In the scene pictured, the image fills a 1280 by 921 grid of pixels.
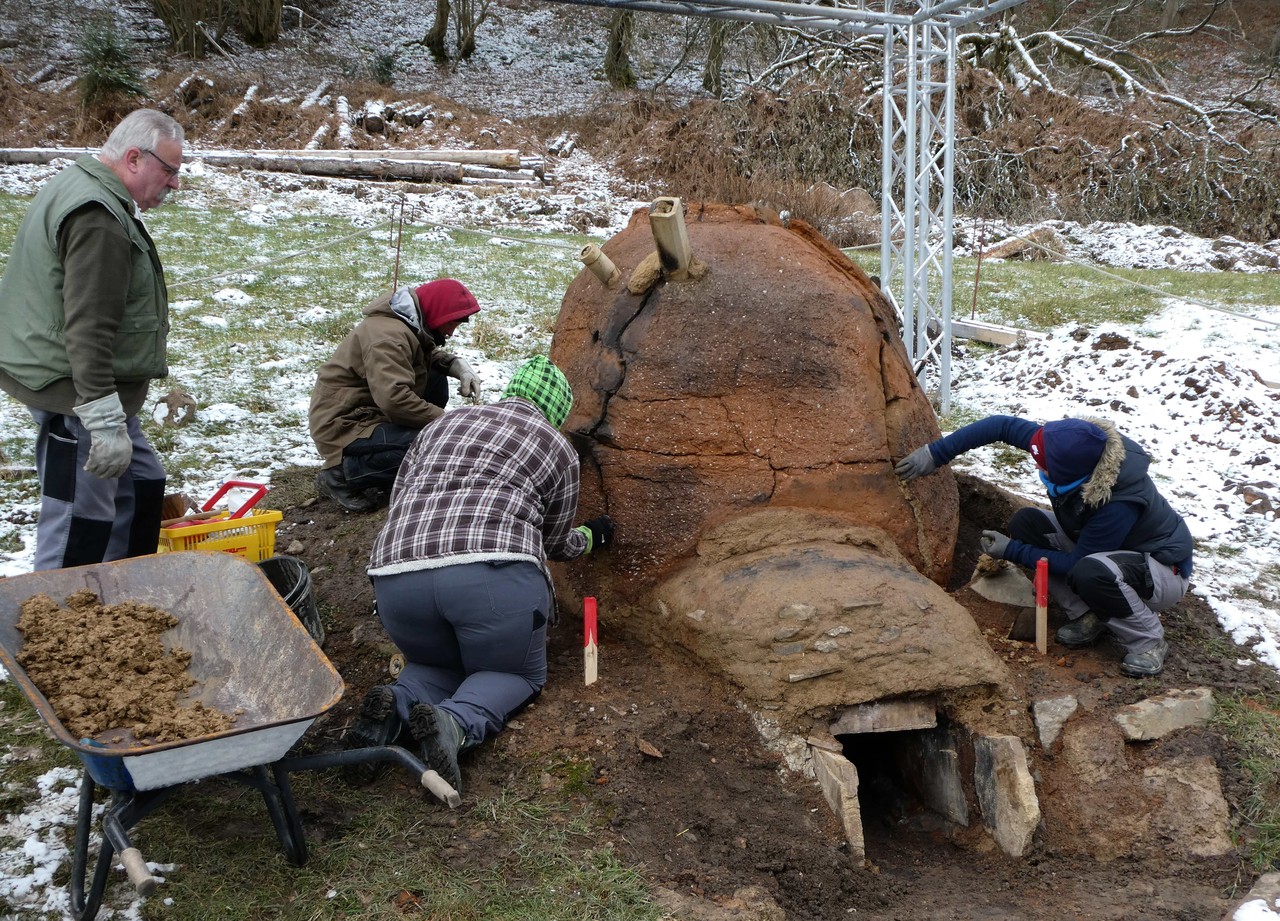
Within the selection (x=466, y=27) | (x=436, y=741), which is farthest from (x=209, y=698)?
(x=466, y=27)

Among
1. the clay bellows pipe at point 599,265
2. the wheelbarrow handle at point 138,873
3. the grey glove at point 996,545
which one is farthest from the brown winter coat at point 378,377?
the wheelbarrow handle at point 138,873

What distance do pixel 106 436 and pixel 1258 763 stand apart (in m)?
4.06

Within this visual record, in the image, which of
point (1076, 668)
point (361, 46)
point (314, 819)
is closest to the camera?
point (314, 819)

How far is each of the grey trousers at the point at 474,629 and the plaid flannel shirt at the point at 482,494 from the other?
6 centimetres

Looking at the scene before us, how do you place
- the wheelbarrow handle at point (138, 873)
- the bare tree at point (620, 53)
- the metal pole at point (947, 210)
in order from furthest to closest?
the bare tree at point (620, 53)
the metal pole at point (947, 210)
the wheelbarrow handle at point (138, 873)

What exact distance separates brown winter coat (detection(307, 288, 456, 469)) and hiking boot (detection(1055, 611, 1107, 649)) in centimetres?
305

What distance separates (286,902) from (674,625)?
1.66m

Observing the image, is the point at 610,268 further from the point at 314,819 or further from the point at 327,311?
the point at 327,311

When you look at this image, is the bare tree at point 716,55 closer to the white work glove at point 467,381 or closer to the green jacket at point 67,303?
the white work glove at point 467,381

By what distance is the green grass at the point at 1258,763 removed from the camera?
3.24m

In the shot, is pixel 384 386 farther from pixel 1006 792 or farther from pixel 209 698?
pixel 1006 792

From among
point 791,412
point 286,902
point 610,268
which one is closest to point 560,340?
point 610,268

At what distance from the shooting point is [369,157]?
1591 centimetres

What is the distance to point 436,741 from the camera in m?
3.01
